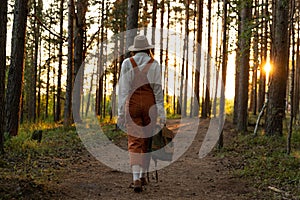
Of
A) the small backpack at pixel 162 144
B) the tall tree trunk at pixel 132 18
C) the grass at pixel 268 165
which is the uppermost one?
the tall tree trunk at pixel 132 18

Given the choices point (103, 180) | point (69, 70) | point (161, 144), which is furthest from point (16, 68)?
point (161, 144)

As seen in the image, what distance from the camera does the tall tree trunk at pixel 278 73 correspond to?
1355cm

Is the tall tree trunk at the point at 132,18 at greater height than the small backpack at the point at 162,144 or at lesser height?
greater

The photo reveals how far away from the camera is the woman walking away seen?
21.5 feet

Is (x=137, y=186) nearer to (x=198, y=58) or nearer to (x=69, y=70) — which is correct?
(x=69, y=70)

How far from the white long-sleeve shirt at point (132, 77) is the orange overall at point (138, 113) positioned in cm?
6

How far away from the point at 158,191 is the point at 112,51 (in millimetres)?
26412

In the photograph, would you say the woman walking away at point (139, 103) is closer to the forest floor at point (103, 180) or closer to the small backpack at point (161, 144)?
the small backpack at point (161, 144)

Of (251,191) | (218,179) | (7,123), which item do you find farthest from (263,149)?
(7,123)

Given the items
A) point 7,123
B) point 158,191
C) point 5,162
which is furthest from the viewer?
point 7,123

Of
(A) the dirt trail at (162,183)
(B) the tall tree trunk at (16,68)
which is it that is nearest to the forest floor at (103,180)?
(A) the dirt trail at (162,183)

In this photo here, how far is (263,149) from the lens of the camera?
36.9ft

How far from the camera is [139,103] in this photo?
6.59 metres

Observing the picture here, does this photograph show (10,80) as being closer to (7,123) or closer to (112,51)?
(7,123)
